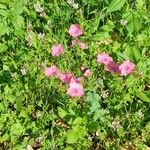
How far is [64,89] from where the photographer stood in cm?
346

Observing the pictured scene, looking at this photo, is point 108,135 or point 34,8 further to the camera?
point 34,8

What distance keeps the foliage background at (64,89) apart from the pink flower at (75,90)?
0.08m

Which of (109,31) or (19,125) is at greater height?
(109,31)

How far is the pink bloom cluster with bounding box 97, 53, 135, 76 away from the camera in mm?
3256

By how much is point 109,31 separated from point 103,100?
725mm

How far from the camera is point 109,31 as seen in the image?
405 cm

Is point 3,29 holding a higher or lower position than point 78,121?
higher

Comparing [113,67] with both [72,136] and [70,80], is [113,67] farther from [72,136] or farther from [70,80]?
[72,136]

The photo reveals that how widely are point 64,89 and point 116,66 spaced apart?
1.31 feet

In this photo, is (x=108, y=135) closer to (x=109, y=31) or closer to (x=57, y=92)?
(x=57, y=92)

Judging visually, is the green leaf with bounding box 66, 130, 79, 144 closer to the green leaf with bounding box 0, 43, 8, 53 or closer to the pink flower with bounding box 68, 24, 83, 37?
the pink flower with bounding box 68, 24, 83, 37

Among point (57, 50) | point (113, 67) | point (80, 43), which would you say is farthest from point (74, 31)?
point (113, 67)

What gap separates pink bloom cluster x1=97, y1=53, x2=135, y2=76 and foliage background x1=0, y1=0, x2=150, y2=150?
0.26ft

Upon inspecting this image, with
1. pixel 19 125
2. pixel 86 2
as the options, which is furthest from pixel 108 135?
pixel 86 2
